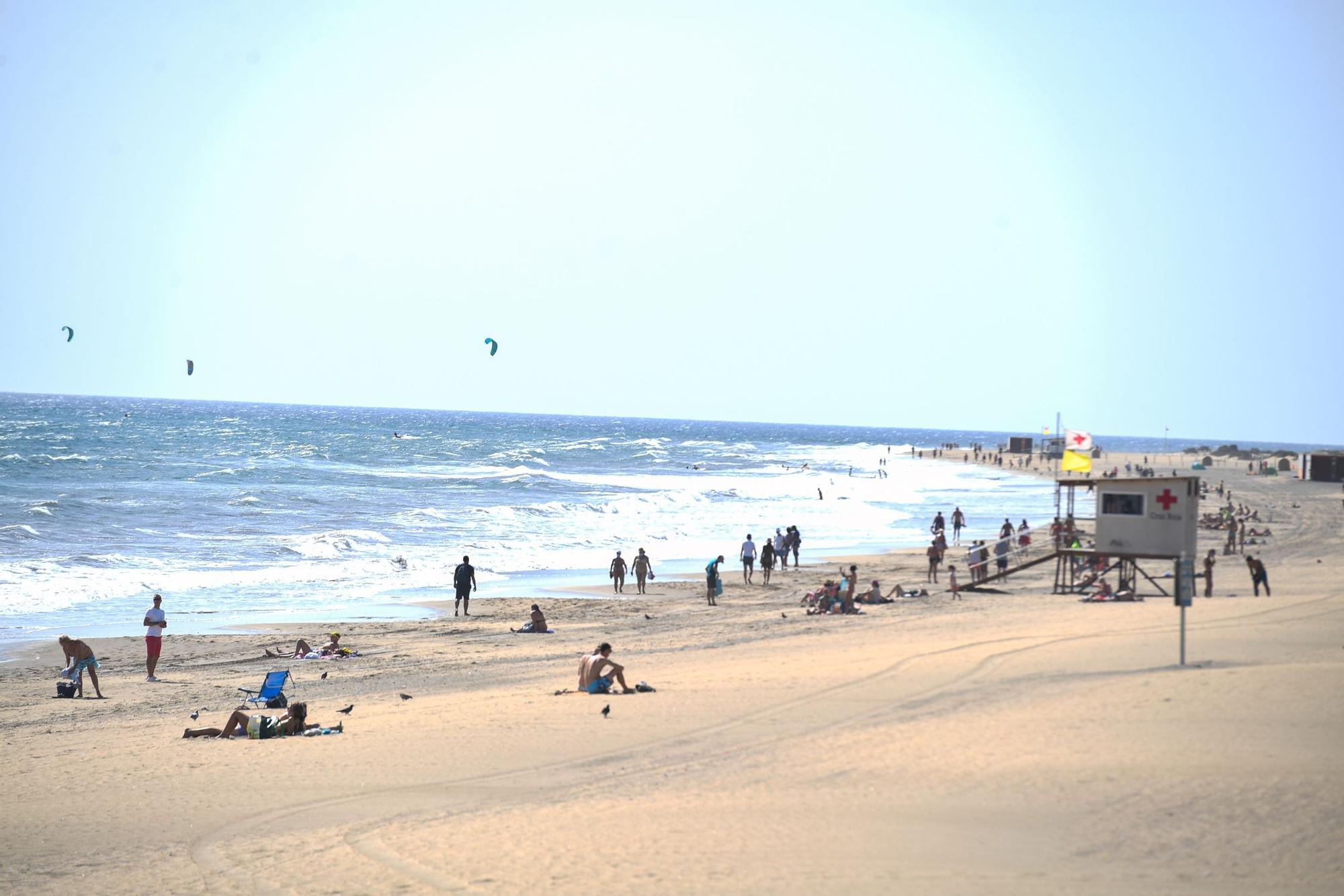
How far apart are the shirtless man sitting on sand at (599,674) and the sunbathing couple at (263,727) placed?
2.87 metres

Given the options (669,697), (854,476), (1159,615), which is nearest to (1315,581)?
(1159,615)

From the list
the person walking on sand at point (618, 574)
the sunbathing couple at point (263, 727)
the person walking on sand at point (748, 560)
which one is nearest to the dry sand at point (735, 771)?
the sunbathing couple at point (263, 727)

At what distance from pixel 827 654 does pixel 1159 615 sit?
5.81m

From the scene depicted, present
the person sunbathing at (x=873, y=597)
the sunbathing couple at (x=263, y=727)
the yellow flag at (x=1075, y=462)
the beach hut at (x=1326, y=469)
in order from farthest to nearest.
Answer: the beach hut at (x=1326, y=469) → the person sunbathing at (x=873, y=597) → the yellow flag at (x=1075, y=462) → the sunbathing couple at (x=263, y=727)

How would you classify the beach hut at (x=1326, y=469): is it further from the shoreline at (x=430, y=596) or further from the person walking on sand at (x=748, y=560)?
the person walking on sand at (x=748, y=560)

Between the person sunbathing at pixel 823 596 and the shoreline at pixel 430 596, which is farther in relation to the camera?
the person sunbathing at pixel 823 596

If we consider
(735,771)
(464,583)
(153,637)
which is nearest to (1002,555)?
(464,583)

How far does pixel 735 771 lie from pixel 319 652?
9181 mm

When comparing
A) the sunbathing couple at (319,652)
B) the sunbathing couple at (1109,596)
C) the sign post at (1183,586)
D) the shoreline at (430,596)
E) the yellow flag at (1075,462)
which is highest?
the yellow flag at (1075,462)

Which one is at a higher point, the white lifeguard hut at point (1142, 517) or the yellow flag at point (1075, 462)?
the yellow flag at point (1075, 462)

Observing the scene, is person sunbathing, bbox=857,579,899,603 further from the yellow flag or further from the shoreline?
the shoreline

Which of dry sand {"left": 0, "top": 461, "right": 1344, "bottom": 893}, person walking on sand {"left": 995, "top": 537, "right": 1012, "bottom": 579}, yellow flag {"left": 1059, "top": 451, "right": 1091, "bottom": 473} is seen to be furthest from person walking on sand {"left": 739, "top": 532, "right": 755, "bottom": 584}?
dry sand {"left": 0, "top": 461, "right": 1344, "bottom": 893}

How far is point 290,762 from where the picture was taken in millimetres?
10977

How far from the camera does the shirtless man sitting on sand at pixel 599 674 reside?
13.4 m
